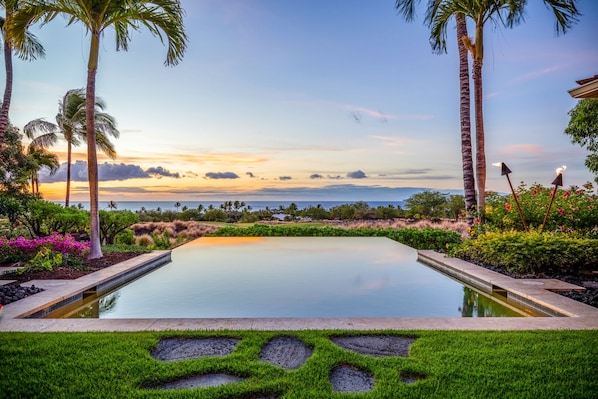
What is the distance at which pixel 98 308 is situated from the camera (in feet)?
16.4

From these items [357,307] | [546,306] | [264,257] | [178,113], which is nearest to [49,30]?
[178,113]

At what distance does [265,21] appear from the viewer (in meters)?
11.5

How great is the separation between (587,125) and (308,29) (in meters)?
9.11

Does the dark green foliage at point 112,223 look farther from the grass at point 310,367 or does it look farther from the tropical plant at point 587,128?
the tropical plant at point 587,128

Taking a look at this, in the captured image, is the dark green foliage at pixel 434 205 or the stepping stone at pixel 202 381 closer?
the stepping stone at pixel 202 381

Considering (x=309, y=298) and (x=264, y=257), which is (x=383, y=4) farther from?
(x=309, y=298)

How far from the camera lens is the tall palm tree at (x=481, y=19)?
841 cm

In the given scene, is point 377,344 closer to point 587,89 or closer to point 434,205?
point 587,89

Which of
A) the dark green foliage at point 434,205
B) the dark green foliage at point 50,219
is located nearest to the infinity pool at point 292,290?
the dark green foliage at point 50,219

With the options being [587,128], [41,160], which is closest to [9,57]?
[41,160]

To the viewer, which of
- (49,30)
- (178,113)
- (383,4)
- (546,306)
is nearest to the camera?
(546,306)

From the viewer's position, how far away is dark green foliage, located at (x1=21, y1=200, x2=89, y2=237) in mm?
9180

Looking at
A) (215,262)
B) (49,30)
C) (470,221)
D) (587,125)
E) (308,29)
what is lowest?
(215,262)

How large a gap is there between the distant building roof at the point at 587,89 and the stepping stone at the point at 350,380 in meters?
3.68
